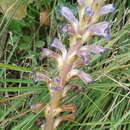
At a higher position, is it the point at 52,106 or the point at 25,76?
the point at 25,76

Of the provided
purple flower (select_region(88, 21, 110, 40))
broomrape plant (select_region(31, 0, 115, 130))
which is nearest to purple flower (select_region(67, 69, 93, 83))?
broomrape plant (select_region(31, 0, 115, 130))

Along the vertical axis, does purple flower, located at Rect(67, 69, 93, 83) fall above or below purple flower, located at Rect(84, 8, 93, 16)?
below

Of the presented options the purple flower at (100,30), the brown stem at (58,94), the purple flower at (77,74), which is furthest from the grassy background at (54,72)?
the purple flower at (100,30)

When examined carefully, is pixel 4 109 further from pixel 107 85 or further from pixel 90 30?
pixel 90 30

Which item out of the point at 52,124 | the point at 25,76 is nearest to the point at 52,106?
the point at 52,124

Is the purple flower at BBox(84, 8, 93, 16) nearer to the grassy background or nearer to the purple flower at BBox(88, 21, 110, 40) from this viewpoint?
the purple flower at BBox(88, 21, 110, 40)

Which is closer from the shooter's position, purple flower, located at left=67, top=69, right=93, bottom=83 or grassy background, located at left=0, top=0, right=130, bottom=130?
purple flower, located at left=67, top=69, right=93, bottom=83

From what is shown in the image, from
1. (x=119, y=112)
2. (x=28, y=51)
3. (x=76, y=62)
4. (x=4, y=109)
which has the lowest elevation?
(x=119, y=112)
